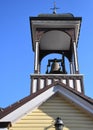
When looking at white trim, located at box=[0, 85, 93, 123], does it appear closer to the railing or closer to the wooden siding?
the wooden siding

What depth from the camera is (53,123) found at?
7.93m

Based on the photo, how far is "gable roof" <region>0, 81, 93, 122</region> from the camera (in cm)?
772

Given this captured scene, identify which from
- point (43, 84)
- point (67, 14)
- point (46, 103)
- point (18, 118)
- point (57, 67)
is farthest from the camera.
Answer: point (67, 14)

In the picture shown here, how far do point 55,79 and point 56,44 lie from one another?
11.7ft

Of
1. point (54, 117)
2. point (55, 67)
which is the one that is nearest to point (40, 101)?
point (54, 117)

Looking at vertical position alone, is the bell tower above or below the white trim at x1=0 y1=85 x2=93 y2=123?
above

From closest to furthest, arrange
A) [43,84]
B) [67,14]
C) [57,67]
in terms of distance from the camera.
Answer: [43,84]
[57,67]
[67,14]

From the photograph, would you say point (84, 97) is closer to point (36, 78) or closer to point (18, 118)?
point (18, 118)

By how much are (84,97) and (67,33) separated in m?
5.58

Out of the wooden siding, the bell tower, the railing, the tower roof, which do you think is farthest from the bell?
the wooden siding

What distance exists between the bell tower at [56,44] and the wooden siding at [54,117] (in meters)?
2.85

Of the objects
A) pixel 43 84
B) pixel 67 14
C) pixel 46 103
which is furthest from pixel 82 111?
pixel 67 14

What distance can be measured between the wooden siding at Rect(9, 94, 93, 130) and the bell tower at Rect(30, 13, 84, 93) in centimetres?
285

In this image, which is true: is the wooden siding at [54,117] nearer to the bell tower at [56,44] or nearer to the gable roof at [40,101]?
the gable roof at [40,101]
